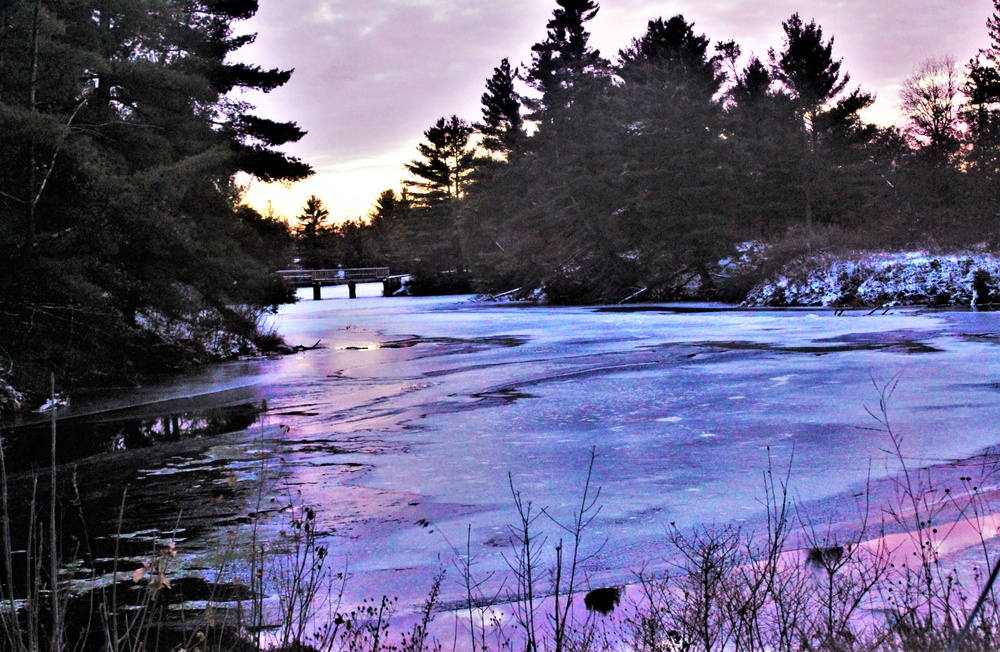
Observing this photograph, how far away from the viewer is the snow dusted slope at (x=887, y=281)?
104 ft

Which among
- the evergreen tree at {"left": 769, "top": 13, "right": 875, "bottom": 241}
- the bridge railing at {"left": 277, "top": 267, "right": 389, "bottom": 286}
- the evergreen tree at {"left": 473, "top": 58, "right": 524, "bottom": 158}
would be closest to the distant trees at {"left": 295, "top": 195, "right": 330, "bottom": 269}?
the bridge railing at {"left": 277, "top": 267, "right": 389, "bottom": 286}

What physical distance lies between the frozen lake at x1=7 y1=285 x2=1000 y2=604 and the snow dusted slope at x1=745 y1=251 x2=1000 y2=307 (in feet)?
35.5

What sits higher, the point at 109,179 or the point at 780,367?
the point at 109,179

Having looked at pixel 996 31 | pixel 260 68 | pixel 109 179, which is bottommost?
pixel 109 179

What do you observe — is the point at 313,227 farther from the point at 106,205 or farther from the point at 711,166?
the point at 106,205

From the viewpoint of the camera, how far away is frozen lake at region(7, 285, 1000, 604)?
6781 millimetres

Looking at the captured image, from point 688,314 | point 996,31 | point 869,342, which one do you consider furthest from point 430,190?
point 869,342

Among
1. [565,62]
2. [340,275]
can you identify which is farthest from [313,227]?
[565,62]

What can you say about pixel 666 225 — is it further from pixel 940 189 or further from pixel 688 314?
pixel 940 189

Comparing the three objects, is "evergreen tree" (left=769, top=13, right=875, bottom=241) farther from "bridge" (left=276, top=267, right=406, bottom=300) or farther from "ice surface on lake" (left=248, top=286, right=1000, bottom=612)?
"bridge" (left=276, top=267, right=406, bottom=300)

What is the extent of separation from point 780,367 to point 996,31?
136 ft

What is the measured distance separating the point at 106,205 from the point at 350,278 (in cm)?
6501

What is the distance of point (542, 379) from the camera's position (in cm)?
1534

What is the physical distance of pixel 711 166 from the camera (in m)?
44.2
